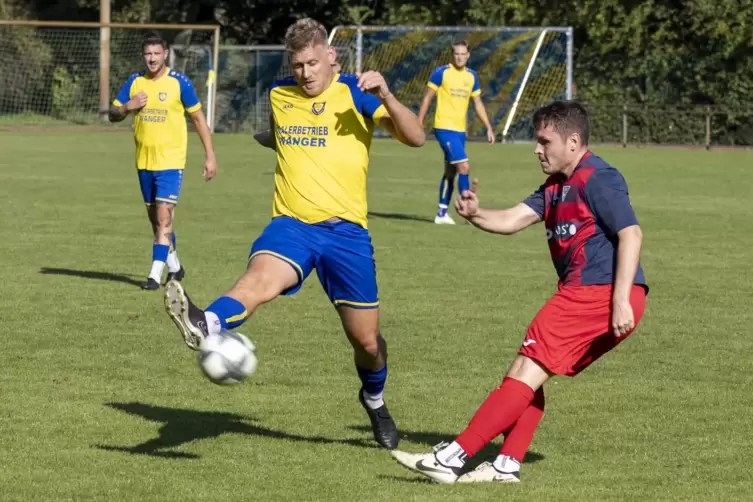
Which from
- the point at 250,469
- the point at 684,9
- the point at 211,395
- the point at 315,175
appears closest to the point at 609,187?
the point at 315,175

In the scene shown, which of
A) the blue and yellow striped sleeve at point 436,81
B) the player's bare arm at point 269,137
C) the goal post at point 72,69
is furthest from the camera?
the goal post at point 72,69

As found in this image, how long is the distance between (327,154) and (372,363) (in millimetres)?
1035

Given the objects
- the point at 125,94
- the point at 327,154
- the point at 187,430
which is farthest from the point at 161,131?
the point at 327,154

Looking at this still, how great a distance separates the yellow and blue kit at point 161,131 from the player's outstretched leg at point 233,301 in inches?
242

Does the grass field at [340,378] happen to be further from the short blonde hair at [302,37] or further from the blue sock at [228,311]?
the short blonde hair at [302,37]

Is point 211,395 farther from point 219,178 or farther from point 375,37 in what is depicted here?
point 375,37

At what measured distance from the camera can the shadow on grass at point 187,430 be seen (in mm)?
6438

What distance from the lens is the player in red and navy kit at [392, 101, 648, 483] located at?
5.62 meters

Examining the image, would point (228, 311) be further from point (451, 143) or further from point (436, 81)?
point (436, 81)

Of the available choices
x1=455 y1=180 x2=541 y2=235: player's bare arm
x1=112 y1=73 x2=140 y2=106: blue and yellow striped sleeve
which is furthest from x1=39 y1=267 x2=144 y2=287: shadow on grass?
x1=455 y1=180 x2=541 y2=235: player's bare arm

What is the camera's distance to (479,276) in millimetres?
12867

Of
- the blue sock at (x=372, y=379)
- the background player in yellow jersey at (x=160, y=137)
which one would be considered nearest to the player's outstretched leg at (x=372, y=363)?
the blue sock at (x=372, y=379)

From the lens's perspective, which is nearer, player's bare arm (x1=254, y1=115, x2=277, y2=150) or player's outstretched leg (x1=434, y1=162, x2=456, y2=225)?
player's bare arm (x1=254, y1=115, x2=277, y2=150)

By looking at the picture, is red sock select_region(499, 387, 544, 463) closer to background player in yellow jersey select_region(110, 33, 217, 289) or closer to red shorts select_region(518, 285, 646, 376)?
red shorts select_region(518, 285, 646, 376)
